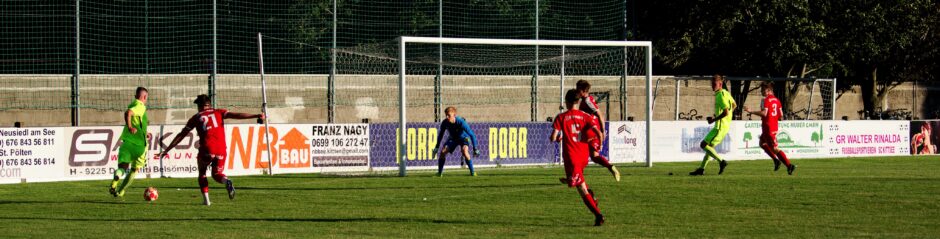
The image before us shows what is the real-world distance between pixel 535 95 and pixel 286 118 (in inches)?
293

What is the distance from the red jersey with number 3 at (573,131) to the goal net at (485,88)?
14.2 metres

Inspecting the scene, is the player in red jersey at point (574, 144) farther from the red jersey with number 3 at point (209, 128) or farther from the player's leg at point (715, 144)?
the player's leg at point (715, 144)

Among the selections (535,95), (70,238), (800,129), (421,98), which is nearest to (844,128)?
(800,129)

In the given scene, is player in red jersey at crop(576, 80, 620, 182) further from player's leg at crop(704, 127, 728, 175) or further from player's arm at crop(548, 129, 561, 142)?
player's arm at crop(548, 129, 561, 142)

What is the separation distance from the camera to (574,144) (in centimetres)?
1595

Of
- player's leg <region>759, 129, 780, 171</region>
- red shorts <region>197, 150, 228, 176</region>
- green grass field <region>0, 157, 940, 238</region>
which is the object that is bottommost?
green grass field <region>0, 157, 940, 238</region>

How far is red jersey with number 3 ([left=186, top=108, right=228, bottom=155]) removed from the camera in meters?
19.8

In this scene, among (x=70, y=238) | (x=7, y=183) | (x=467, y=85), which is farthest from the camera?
(x=467, y=85)

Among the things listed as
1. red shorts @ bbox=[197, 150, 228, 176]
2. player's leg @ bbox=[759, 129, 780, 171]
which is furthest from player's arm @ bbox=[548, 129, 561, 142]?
player's leg @ bbox=[759, 129, 780, 171]

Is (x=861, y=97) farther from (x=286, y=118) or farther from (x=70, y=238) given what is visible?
(x=70, y=238)

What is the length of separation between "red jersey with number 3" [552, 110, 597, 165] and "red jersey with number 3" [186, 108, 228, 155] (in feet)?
20.3

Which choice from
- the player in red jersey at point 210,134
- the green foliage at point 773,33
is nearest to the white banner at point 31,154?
the player in red jersey at point 210,134

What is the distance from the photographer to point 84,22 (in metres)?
32.6

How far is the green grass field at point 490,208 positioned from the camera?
50.0 ft
